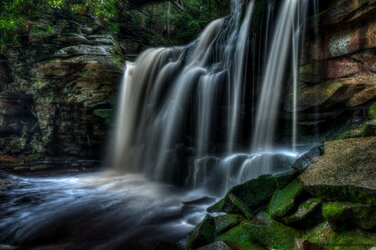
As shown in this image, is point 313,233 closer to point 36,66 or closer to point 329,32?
point 329,32

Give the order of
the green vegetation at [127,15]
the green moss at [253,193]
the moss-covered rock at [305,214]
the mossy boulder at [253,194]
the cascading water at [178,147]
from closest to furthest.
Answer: the moss-covered rock at [305,214], the mossy boulder at [253,194], the green moss at [253,193], the cascading water at [178,147], the green vegetation at [127,15]

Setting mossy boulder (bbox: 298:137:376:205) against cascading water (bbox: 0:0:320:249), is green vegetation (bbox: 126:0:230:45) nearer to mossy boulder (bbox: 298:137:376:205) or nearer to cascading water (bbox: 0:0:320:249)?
cascading water (bbox: 0:0:320:249)

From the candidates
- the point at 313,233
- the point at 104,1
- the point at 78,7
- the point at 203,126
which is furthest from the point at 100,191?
the point at 104,1

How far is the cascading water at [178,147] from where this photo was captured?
16.7 feet

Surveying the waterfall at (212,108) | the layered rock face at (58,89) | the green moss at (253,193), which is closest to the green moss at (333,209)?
the green moss at (253,193)

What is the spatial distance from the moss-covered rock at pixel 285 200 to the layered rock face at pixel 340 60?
426 cm

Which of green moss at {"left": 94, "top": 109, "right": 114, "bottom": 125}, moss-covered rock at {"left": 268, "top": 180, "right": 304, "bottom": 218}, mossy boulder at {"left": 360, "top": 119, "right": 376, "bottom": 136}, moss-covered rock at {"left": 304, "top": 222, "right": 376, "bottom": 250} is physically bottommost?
moss-covered rock at {"left": 304, "top": 222, "right": 376, "bottom": 250}

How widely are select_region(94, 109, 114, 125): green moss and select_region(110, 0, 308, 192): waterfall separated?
0.38 m

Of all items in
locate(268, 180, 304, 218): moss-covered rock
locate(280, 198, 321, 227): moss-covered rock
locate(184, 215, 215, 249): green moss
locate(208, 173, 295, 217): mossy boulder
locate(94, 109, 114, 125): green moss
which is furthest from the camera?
locate(94, 109, 114, 125): green moss

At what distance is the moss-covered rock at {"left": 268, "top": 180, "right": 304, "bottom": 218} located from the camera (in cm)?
311

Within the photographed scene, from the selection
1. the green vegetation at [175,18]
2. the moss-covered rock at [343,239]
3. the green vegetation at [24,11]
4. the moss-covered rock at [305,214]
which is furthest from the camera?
the green vegetation at [175,18]

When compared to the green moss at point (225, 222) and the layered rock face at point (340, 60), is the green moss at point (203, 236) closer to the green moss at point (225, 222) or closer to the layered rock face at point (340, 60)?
the green moss at point (225, 222)

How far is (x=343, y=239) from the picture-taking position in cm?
232

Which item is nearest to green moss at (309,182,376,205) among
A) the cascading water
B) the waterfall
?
the cascading water
